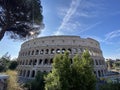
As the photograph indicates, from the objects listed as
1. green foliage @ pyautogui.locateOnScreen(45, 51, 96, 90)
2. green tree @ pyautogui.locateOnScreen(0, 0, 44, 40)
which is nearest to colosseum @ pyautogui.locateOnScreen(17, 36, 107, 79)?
green tree @ pyautogui.locateOnScreen(0, 0, 44, 40)

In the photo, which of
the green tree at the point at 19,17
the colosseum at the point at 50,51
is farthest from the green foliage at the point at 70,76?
the colosseum at the point at 50,51

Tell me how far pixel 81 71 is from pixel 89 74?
2.70 feet

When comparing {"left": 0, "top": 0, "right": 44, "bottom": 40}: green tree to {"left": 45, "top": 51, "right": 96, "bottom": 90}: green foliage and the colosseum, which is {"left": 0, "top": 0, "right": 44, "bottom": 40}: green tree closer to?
{"left": 45, "top": 51, "right": 96, "bottom": 90}: green foliage

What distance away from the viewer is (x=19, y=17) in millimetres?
15734

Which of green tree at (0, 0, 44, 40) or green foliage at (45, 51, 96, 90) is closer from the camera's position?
green foliage at (45, 51, 96, 90)

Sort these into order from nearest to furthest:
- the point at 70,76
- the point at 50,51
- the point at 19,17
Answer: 1. the point at 70,76
2. the point at 19,17
3. the point at 50,51

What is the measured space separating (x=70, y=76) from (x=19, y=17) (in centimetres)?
1011

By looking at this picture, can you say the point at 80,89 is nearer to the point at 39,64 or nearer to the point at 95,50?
the point at 39,64

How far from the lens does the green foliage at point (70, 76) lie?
10841mm

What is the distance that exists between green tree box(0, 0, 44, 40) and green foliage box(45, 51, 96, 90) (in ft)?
25.7

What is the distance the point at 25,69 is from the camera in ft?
121

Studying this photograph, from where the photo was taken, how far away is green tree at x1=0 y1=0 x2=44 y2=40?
582 inches

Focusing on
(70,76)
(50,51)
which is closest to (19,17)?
(70,76)

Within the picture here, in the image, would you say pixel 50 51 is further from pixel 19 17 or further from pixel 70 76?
pixel 70 76
